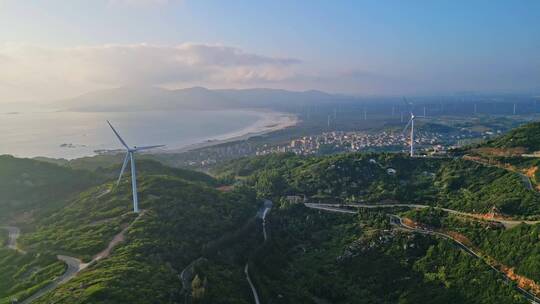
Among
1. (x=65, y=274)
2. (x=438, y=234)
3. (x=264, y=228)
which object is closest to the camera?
(x=65, y=274)

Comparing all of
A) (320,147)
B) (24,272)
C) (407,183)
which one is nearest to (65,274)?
(24,272)

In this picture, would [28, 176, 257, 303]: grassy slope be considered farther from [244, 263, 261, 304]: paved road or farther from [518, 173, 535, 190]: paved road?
[518, 173, 535, 190]: paved road

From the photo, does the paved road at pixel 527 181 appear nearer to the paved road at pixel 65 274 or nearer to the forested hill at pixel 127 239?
the forested hill at pixel 127 239

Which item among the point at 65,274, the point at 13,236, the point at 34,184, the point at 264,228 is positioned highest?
the point at 34,184

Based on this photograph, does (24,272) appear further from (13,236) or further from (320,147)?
(320,147)

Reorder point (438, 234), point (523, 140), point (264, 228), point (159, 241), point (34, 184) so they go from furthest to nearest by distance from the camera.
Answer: point (34, 184)
point (523, 140)
point (264, 228)
point (438, 234)
point (159, 241)

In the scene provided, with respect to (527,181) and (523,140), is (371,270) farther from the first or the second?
(523,140)

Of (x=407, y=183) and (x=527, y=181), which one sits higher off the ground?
(x=527, y=181)

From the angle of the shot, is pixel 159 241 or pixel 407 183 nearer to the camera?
pixel 159 241

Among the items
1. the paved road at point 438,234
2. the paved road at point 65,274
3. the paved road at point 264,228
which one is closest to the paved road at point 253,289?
the paved road at point 264,228

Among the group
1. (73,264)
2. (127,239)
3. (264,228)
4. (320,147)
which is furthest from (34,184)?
(320,147)

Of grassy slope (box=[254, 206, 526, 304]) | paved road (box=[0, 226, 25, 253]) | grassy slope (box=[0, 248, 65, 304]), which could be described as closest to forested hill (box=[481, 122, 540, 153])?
grassy slope (box=[254, 206, 526, 304])
